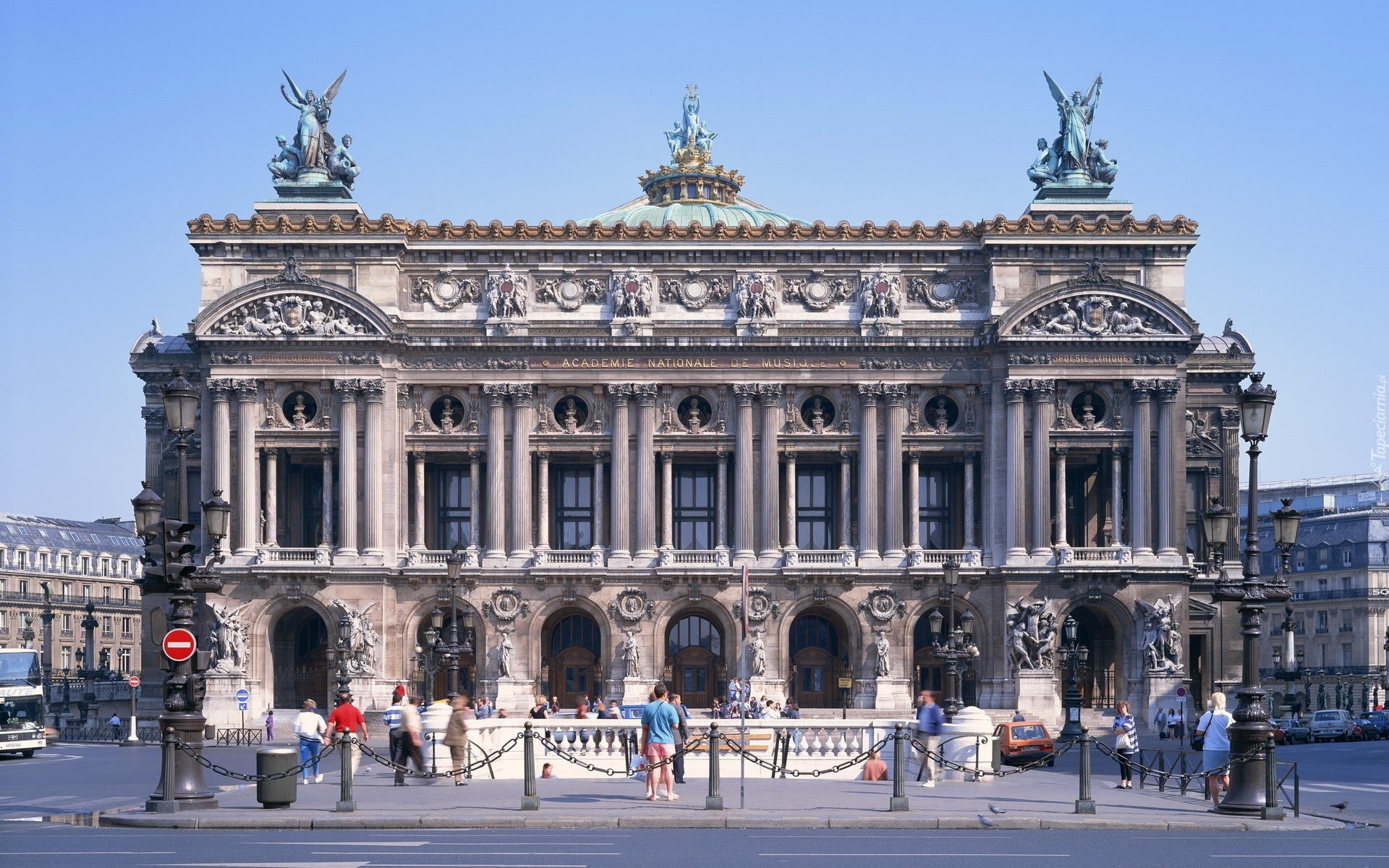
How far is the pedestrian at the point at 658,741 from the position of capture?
36906 mm

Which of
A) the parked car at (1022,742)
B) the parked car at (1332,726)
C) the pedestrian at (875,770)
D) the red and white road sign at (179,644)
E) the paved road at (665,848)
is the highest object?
the red and white road sign at (179,644)

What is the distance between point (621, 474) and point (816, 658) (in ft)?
38.3

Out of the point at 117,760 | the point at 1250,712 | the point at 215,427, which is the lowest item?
the point at 117,760

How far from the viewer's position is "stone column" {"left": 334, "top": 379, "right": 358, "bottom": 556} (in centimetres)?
7956

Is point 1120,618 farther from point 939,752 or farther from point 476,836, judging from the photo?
point 476,836

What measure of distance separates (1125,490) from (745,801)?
47.8m

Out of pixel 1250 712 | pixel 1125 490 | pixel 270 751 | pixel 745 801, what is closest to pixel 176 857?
pixel 270 751

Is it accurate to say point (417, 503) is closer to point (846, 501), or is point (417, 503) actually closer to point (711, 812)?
point (846, 501)

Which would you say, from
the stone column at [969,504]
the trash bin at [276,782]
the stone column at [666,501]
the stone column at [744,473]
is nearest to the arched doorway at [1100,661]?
the stone column at [969,504]

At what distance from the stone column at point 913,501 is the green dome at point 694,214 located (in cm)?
1963

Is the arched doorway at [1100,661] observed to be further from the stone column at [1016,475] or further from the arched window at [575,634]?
the arched window at [575,634]

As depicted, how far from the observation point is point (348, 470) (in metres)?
79.7

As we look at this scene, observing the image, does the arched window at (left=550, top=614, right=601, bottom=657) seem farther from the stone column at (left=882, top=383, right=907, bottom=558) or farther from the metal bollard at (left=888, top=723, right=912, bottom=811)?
the metal bollard at (left=888, top=723, right=912, bottom=811)

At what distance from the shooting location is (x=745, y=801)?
122 feet
